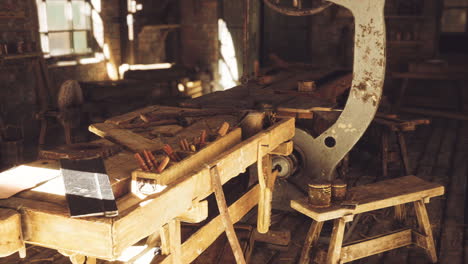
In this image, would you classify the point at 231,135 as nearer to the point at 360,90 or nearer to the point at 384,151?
the point at 360,90

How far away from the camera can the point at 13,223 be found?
2.37 meters

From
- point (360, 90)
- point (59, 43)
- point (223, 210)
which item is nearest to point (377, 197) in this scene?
point (360, 90)

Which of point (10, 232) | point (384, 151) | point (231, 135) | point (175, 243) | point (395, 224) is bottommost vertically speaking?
point (395, 224)

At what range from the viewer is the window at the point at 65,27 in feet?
29.6

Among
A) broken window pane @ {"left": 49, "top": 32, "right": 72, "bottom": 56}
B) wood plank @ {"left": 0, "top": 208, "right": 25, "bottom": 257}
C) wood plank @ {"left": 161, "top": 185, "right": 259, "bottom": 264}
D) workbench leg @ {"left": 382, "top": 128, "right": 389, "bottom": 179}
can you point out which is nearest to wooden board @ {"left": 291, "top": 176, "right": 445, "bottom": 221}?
wood plank @ {"left": 161, "top": 185, "right": 259, "bottom": 264}

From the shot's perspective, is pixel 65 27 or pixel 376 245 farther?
pixel 65 27

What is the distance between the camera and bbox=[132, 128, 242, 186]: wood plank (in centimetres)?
278

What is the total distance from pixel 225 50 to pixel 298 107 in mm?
6994

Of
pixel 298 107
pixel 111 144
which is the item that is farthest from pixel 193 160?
pixel 298 107

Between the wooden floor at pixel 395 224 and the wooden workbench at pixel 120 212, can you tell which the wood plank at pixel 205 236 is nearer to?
the wooden workbench at pixel 120 212

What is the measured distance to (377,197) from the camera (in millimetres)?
4098

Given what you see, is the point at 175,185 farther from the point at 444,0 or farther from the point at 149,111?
the point at 444,0

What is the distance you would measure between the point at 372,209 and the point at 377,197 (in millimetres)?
136

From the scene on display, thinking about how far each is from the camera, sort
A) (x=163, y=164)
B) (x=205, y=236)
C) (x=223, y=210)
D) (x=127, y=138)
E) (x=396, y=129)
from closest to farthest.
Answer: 1. (x=163, y=164)
2. (x=223, y=210)
3. (x=205, y=236)
4. (x=127, y=138)
5. (x=396, y=129)
